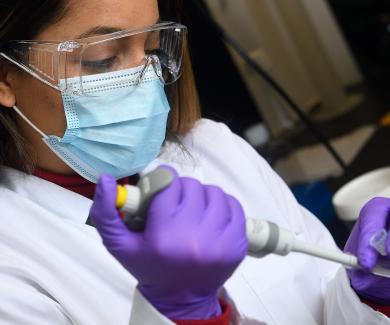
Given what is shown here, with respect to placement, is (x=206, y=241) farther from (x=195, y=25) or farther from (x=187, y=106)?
(x=195, y=25)

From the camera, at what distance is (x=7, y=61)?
108 centimetres

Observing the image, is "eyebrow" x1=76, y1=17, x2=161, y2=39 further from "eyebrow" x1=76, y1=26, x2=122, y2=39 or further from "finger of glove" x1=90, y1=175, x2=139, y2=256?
"finger of glove" x1=90, y1=175, x2=139, y2=256

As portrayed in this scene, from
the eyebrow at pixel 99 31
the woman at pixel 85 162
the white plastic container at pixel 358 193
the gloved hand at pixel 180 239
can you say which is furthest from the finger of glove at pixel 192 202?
the white plastic container at pixel 358 193

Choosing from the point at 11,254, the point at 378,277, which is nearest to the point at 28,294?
the point at 11,254

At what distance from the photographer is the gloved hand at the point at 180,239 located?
0.72m

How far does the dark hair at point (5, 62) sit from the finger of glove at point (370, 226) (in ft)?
1.66

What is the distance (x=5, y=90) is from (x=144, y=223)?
20.0 inches

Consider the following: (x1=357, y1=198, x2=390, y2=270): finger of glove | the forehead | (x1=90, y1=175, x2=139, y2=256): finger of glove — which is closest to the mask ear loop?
the forehead

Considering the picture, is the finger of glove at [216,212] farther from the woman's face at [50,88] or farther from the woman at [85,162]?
the woman's face at [50,88]

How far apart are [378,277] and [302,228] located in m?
0.33

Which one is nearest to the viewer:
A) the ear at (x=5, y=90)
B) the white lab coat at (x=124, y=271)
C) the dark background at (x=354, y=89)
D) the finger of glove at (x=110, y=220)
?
the finger of glove at (x=110, y=220)

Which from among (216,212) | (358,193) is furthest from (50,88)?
(358,193)

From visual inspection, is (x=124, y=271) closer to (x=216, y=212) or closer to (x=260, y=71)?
(x=216, y=212)

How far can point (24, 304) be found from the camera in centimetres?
95
